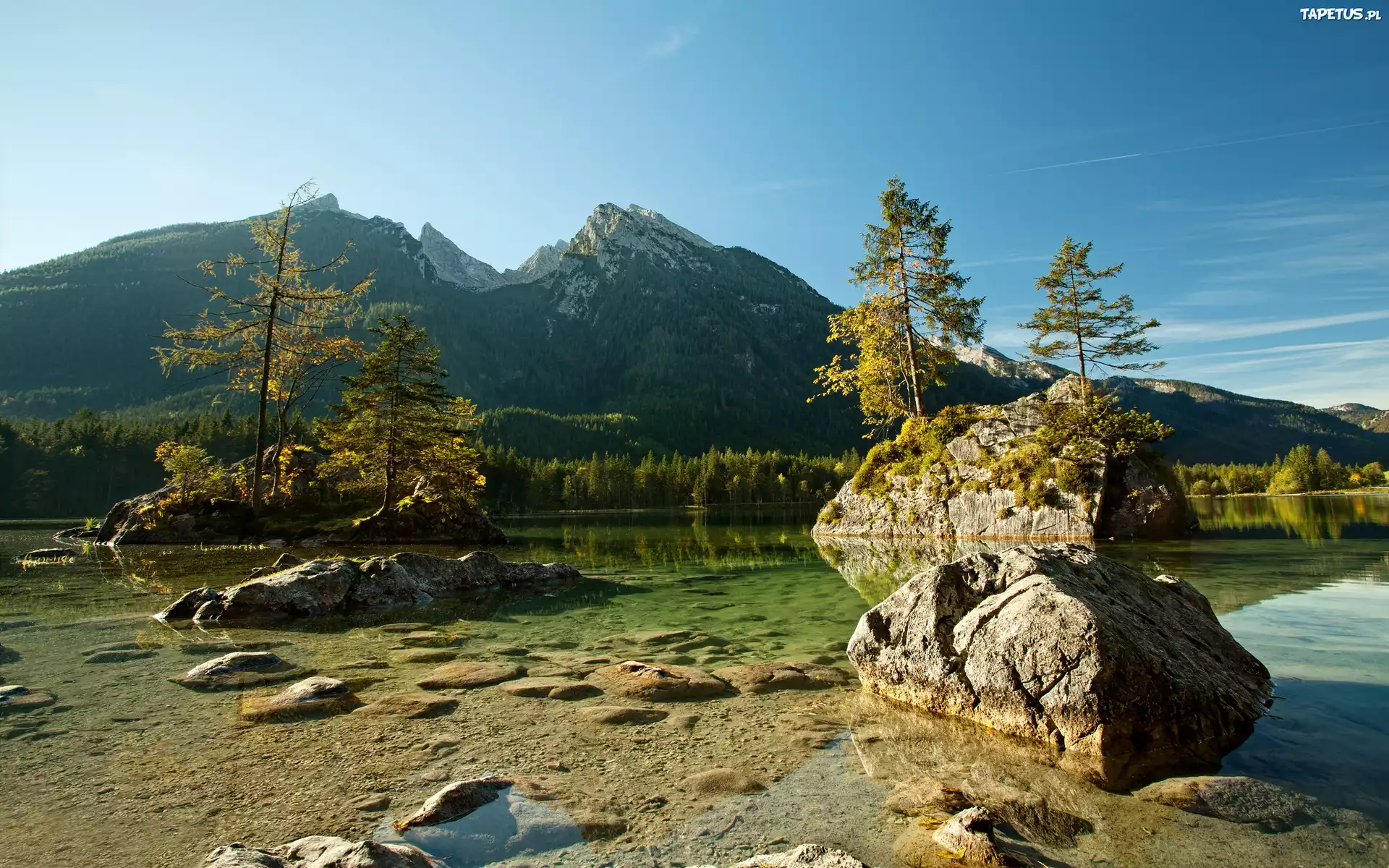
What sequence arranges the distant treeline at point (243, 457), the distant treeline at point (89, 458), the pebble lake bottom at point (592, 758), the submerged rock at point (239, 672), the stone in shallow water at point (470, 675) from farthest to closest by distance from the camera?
1. the distant treeline at point (243, 457)
2. the distant treeline at point (89, 458)
3. the stone in shallow water at point (470, 675)
4. the submerged rock at point (239, 672)
5. the pebble lake bottom at point (592, 758)

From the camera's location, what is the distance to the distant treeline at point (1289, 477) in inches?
5202

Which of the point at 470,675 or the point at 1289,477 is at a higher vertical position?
the point at 470,675

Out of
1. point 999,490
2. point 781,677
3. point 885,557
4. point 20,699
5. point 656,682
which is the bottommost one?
point 885,557

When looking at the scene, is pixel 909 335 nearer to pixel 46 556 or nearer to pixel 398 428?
pixel 398 428

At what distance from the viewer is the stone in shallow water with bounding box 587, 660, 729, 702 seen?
7.91m

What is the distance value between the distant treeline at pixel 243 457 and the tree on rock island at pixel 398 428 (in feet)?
239

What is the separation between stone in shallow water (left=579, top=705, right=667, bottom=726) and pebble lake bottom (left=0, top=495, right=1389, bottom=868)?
0.07 metres

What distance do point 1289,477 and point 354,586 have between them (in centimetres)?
18153

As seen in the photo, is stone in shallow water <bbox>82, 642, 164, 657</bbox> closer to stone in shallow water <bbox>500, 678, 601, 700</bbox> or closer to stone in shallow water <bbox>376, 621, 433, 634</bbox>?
stone in shallow water <bbox>376, 621, 433, 634</bbox>

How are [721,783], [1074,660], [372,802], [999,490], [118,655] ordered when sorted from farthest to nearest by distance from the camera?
1. [999,490]
2. [118,655]
3. [1074,660]
4. [721,783]
5. [372,802]

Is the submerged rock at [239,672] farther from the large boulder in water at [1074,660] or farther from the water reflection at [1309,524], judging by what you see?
the water reflection at [1309,524]

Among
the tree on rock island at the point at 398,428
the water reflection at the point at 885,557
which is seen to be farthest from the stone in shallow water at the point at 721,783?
the tree on rock island at the point at 398,428

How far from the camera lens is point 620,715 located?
7031 millimetres

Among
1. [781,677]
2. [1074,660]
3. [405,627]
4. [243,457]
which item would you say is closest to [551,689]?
[781,677]
